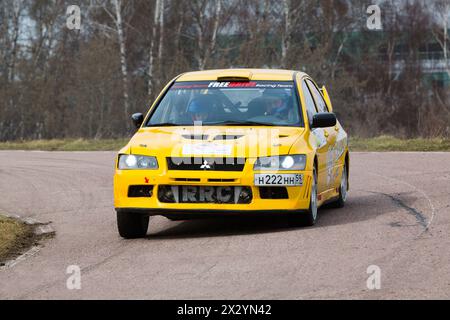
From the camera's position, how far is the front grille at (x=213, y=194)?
10.3m

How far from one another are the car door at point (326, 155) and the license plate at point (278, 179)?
87cm

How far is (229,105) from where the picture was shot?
37.9 feet

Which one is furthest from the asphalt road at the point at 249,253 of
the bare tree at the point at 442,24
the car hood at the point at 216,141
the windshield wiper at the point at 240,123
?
the bare tree at the point at 442,24

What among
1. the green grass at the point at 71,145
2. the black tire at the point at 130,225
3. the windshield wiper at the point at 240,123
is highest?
the windshield wiper at the point at 240,123

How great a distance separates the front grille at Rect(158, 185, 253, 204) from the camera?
33.8ft

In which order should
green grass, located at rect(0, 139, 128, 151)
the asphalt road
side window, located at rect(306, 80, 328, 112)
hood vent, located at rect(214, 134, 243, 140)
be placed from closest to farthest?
the asphalt road, hood vent, located at rect(214, 134, 243, 140), side window, located at rect(306, 80, 328, 112), green grass, located at rect(0, 139, 128, 151)

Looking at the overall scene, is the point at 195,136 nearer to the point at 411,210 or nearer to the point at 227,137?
the point at 227,137

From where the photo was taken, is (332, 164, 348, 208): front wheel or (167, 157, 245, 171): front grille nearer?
(167, 157, 245, 171): front grille

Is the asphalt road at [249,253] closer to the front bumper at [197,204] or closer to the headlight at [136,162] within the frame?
the front bumper at [197,204]

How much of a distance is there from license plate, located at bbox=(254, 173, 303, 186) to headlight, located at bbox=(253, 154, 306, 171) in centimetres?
7

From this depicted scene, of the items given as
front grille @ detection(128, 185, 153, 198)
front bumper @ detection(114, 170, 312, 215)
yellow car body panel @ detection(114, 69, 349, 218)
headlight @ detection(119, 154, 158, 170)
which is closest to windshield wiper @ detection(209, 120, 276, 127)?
yellow car body panel @ detection(114, 69, 349, 218)

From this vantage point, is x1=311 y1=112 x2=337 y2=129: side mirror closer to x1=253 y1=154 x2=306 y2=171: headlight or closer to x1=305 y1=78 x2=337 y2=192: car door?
x1=305 y1=78 x2=337 y2=192: car door
